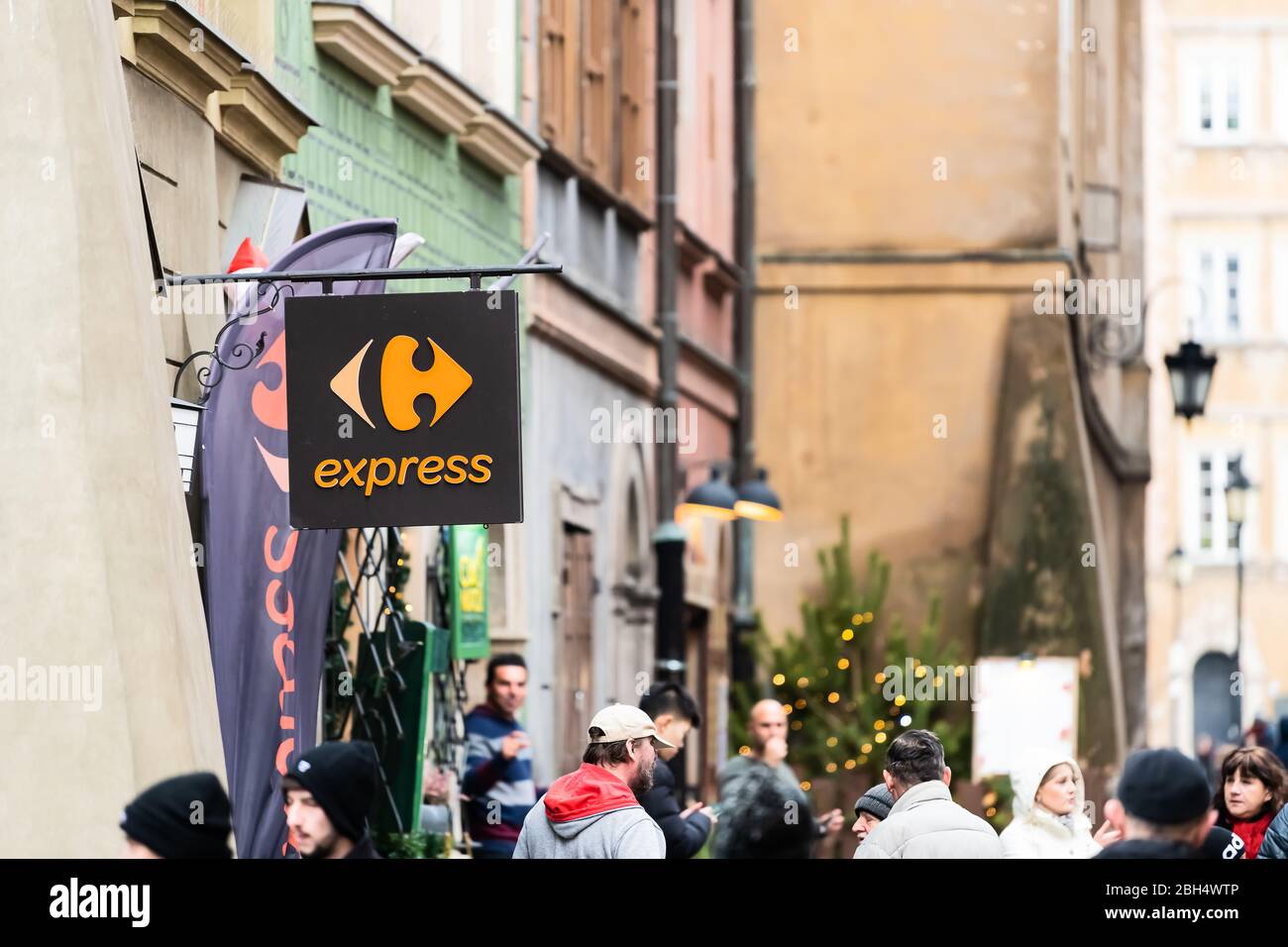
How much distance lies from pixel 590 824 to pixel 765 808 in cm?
78

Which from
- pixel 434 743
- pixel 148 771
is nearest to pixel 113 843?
pixel 148 771

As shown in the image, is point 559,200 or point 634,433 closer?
point 559,200

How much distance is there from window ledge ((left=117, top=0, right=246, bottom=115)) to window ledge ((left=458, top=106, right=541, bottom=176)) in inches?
179

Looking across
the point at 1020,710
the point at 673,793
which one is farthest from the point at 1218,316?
the point at 673,793

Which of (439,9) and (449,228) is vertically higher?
(439,9)

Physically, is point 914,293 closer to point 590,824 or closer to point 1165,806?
point 590,824

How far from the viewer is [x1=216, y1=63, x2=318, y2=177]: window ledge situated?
39.2 ft

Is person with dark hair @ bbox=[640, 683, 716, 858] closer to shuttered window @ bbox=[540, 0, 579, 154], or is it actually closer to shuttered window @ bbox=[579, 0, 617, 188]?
shuttered window @ bbox=[540, 0, 579, 154]

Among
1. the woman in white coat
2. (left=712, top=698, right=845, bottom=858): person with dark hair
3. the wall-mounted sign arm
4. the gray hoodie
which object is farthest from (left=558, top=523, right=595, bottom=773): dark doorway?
(left=712, top=698, right=845, bottom=858): person with dark hair

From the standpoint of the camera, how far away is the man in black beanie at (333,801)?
6.13m

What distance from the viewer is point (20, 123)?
828 cm

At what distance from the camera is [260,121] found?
1232cm
